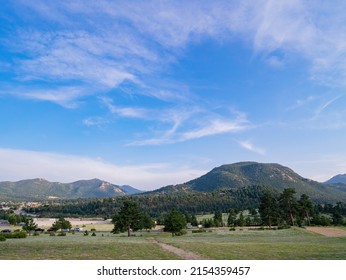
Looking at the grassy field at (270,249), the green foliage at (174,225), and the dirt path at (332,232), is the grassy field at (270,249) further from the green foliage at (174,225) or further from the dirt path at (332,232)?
the green foliage at (174,225)

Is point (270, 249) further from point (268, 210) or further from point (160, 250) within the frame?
point (268, 210)

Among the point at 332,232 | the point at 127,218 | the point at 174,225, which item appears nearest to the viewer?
the point at 332,232

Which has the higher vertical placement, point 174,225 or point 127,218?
point 127,218

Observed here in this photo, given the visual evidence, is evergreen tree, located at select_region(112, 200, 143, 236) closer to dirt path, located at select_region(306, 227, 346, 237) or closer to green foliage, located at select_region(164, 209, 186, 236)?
green foliage, located at select_region(164, 209, 186, 236)

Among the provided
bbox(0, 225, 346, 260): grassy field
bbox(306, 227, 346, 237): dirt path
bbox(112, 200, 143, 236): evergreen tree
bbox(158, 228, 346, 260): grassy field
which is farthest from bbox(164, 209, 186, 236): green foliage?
bbox(0, 225, 346, 260): grassy field

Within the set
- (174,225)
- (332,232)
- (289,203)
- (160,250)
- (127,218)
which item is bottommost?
(332,232)

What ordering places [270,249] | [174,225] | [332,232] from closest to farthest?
[270,249] → [332,232] → [174,225]

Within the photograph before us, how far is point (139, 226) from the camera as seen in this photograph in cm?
9688

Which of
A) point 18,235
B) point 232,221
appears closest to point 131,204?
point 18,235

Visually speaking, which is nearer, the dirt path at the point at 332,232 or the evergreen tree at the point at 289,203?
the dirt path at the point at 332,232

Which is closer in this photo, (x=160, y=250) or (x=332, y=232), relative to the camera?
(x=160, y=250)

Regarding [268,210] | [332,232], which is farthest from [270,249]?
[268,210]

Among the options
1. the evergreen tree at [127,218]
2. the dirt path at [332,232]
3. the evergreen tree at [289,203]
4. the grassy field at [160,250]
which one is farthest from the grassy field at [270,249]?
the evergreen tree at [289,203]

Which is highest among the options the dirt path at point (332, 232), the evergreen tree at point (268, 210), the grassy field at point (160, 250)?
the evergreen tree at point (268, 210)
